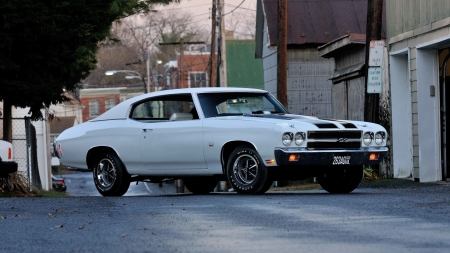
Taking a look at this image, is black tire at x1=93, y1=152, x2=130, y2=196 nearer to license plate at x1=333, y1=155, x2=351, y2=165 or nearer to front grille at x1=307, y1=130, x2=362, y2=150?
front grille at x1=307, y1=130, x2=362, y2=150

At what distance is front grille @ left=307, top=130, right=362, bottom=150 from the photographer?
13.4 meters

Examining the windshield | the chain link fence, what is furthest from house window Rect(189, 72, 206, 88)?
the windshield

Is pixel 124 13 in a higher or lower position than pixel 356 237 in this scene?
higher

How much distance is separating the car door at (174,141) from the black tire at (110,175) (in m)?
0.49

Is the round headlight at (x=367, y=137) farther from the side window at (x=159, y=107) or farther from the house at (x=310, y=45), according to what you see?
the house at (x=310, y=45)

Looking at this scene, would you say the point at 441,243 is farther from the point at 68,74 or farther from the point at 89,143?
the point at 68,74

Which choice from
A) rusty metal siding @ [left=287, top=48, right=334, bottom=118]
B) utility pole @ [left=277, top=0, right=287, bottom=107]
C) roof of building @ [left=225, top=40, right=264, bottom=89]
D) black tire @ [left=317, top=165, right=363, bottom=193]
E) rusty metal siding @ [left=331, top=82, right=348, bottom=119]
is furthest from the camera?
roof of building @ [left=225, top=40, right=264, bottom=89]

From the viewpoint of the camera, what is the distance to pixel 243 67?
169 ft

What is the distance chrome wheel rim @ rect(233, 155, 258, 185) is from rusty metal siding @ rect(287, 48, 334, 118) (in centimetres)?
2119

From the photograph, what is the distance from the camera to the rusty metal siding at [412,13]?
56.7 ft

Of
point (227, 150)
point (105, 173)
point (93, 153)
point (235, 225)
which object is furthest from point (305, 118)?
point (235, 225)

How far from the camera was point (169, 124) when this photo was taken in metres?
14.8

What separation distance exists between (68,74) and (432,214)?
1578 centimetres

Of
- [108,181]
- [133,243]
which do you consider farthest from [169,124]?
[133,243]
